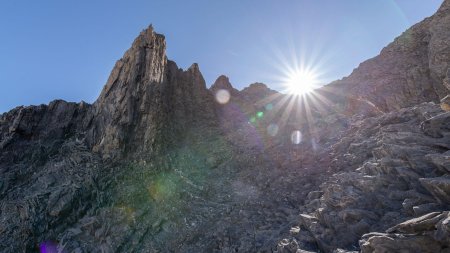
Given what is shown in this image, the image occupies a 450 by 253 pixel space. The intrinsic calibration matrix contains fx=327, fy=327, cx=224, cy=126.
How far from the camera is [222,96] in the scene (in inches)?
2168

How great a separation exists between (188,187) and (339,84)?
3007 centimetres

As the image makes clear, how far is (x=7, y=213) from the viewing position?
3372cm

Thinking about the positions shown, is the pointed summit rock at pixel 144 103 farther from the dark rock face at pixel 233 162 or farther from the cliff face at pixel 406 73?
the cliff face at pixel 406 73

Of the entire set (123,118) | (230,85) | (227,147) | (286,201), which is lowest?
(286,201)

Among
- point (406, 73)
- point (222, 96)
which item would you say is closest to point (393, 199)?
point (406, 73)

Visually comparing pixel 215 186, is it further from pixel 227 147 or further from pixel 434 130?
pixel 434 130

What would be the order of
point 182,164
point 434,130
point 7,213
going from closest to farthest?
1. point 434,130
2. point 7,213
3. point 182,164

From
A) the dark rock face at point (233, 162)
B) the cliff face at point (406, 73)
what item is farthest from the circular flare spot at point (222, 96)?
the cliff face at point (406, 73)

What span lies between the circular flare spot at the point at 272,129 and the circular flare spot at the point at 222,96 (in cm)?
1135

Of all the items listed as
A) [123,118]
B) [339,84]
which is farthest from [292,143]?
[123,118]

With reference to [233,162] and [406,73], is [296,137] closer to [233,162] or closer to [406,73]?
[233,162]

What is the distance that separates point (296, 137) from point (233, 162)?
854cm

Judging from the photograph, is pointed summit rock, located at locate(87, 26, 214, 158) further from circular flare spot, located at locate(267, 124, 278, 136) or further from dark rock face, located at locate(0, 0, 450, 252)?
circular flare spot, located at locate(267, 124, 278, 136)

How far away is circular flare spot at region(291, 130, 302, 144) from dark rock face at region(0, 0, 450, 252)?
6.3 inches
